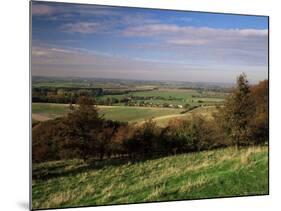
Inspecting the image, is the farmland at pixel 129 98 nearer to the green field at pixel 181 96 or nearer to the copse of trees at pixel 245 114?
the green field at pixel 181 96

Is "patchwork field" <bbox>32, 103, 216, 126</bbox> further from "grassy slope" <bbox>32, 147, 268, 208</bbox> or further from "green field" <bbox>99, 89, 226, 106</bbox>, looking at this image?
"grassy slope" <bbox>32, 147, 268, 208</bbox>

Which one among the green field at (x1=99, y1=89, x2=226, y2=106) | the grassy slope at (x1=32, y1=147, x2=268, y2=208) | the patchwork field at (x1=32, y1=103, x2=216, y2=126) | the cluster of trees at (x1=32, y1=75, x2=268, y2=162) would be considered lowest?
the grassy slope at (x1=32, y1=147, x2=268, y2=208)

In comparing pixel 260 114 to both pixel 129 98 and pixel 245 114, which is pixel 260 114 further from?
pixel 129 98

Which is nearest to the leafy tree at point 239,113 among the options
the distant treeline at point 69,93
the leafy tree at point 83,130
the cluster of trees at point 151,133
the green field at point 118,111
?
the cluster of trees at point 151,133

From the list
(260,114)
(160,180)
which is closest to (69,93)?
(160,180)

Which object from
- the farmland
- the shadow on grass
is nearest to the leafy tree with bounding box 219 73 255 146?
the farmland
